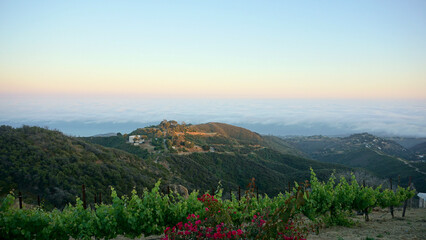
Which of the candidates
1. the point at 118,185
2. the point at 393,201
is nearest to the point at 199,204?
the point at 393,201

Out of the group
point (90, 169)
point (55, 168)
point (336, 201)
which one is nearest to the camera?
point (336, 201)

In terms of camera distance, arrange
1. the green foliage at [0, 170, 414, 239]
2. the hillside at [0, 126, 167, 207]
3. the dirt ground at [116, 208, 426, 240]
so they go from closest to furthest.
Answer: the green foliage at [0, 170, 414, 239] < the dirt ground at [116, 208, 426, 240] < the hillside at [0, 126, 167, 207]

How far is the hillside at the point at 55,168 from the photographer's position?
1706 cm

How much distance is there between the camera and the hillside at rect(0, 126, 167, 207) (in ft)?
56.0

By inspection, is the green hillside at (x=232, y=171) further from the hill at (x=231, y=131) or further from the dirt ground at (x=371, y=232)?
the hill at (x=231, y=131)

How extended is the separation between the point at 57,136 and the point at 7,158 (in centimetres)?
696

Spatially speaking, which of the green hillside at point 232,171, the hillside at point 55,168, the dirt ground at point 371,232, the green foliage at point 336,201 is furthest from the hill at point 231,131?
the dirt ground at point 371,232

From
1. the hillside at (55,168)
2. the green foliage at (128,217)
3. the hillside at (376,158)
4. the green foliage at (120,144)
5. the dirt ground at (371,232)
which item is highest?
the green foliage at (128,217)

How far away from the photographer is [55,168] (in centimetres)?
1939

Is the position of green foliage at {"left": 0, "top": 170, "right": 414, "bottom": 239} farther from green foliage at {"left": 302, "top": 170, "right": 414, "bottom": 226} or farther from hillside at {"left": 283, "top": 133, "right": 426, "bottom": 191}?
hillside at {"left": 283, "top": 133, "right": 426, "bottom": 191}

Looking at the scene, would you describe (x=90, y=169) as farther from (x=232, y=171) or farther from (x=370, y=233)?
(x=232, y=171)

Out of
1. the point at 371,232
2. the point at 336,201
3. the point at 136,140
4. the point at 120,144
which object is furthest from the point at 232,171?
the point at 371,232

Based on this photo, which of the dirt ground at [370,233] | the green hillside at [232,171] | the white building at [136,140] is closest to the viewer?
the dirt ground at [370,233]

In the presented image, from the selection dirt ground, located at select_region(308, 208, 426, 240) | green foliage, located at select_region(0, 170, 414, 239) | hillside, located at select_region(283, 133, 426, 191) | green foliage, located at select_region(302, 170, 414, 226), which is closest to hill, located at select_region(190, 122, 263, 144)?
hillside, located at select_region(283, 133, 426, 191)
